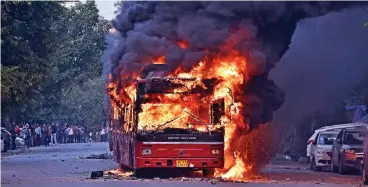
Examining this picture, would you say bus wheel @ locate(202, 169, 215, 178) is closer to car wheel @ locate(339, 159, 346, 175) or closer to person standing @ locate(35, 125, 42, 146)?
car wheel @ locate(339, 159, 346, 175)

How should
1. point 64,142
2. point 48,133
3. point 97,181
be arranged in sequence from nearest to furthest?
point 97,181, point 48,133, point 64,142

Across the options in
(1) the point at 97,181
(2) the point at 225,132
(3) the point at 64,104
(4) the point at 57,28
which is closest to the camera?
(1) the point at 97,181

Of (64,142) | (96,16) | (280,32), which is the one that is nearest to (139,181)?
(280,32)

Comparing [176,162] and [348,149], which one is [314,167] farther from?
[176,162]

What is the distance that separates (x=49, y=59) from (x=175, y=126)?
826 inches

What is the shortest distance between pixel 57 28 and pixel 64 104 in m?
42.8

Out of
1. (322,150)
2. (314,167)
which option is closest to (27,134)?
(314,167)

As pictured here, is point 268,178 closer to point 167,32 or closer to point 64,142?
point 167,32

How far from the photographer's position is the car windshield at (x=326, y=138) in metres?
30.2

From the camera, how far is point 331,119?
3931 cm

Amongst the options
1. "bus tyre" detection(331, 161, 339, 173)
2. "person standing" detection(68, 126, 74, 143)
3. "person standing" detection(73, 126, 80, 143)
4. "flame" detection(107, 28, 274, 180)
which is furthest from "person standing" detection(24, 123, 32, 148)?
"flame" detection(107, 28, 274, 180)

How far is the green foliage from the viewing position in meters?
34.6

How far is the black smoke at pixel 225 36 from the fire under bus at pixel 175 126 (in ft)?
2.99

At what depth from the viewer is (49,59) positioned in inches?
1674
